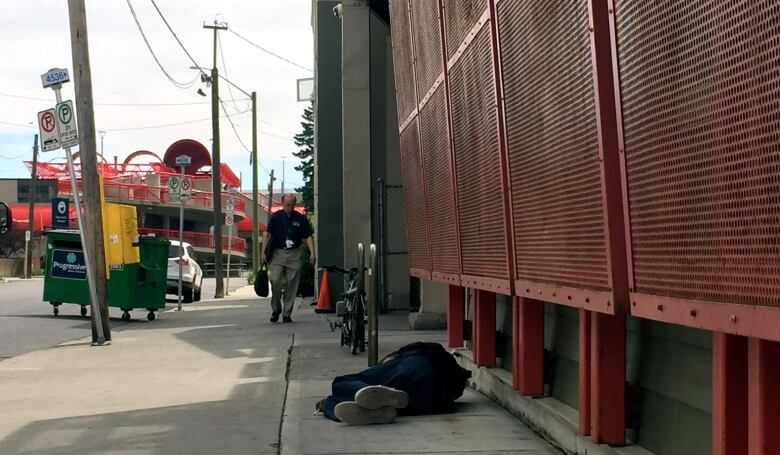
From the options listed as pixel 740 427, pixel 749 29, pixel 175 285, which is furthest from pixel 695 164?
pixel 175 285

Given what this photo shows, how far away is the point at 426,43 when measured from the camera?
29.7ft

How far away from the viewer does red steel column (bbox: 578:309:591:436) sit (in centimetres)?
520

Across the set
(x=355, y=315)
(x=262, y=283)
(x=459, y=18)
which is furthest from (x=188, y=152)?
(x=459, y=18)

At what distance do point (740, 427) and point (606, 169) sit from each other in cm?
114

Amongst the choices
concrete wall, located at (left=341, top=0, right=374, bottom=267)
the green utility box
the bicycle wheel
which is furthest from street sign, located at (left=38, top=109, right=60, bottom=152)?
concrete wall, located at (left=341, top=0, right=374, bottom=267)

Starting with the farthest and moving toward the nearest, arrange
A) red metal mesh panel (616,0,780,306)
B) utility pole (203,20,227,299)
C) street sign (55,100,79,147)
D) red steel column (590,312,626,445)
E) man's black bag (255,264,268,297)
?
utility pole (203,20,227,299) < man's black bag (255,264,268,297) < street sign (55,100,79,147) < red steel column (590,312,626,445) < red metal mesh panel (616,0,780,306)

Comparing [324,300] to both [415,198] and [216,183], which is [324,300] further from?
[216,183]

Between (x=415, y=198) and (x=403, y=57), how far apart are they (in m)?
1.40

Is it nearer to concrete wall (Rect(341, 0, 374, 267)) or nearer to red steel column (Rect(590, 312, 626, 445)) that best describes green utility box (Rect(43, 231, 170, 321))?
concrete wall (Rect(341, 0, 374, 267))

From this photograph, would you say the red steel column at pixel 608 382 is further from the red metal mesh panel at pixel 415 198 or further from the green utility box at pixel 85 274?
the green utility box at pixel 85 274

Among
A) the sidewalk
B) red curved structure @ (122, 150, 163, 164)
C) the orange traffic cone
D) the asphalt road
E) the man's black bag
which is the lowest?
the sidewalk

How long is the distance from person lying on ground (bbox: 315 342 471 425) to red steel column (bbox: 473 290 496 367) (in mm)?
876

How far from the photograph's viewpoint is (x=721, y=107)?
313cm

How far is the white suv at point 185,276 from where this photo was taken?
25.9 meters
